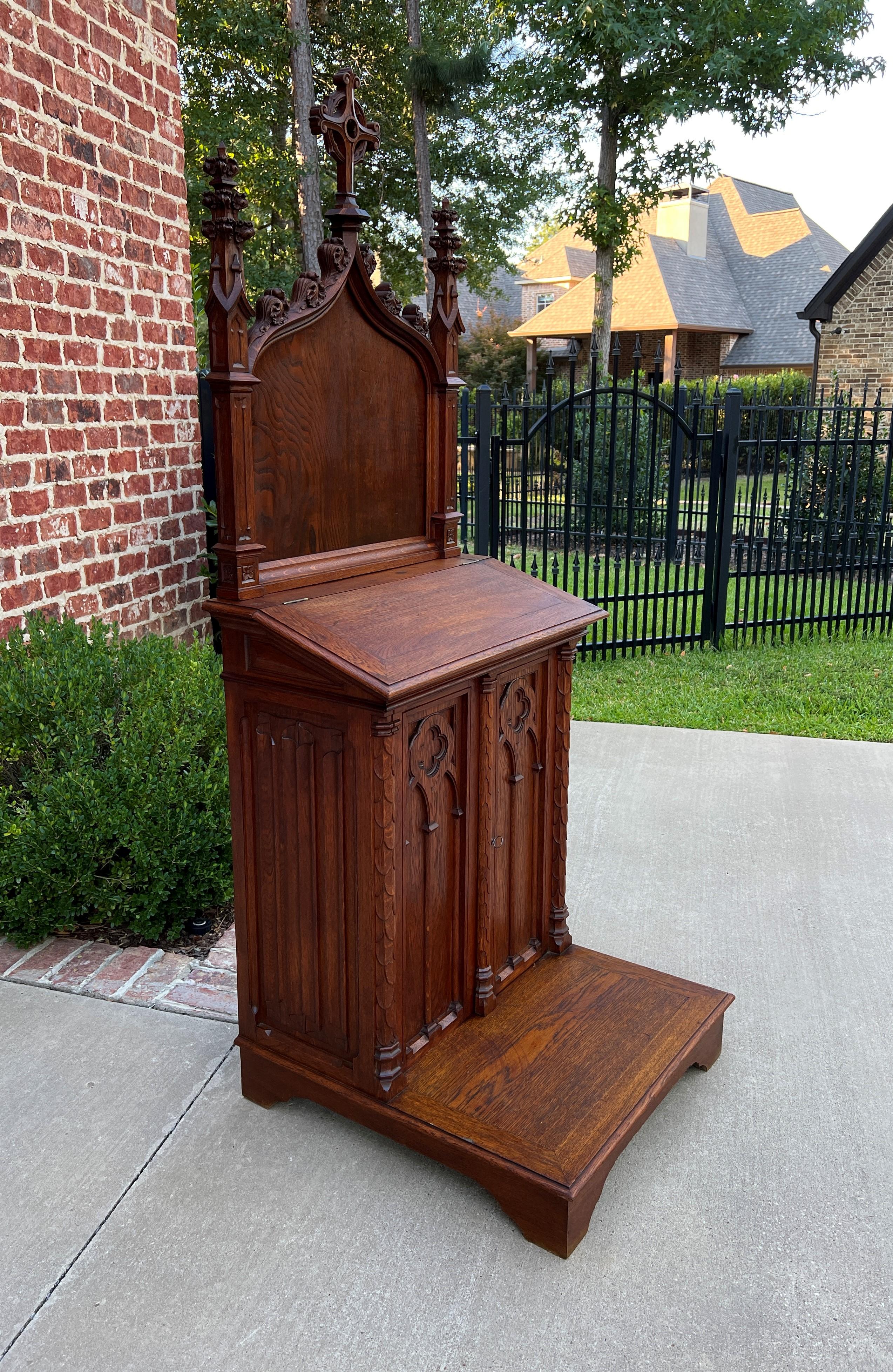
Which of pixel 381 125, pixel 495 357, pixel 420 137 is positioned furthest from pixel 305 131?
pixel 495 357

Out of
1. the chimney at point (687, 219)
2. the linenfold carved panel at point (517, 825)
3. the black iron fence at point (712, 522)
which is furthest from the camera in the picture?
the chimney at point (687, 219)

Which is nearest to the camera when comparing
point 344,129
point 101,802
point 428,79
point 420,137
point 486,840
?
point 344,129

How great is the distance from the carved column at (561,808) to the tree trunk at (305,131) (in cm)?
1614

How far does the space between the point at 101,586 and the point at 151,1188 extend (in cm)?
273

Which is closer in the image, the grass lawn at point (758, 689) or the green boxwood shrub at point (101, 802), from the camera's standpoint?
the green boxwood shrub at point (101, 802)

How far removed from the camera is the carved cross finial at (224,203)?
2055 mm

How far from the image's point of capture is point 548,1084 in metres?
2.42

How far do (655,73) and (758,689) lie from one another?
16.0 meters

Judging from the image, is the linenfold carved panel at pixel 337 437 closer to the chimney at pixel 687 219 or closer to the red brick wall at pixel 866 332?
the red brick wall at pixel 866 332

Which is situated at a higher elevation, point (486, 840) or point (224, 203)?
point (224, 203)

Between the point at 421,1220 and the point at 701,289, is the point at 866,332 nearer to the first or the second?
the point at 701,289

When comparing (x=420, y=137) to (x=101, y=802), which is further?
(x=420, y=137)

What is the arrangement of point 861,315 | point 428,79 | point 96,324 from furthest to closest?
point 428,79 < point 861,315 < point 96,324

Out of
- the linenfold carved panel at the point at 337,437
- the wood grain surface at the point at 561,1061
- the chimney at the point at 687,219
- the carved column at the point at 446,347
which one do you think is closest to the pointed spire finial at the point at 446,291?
the carved column at the point at 446,347
